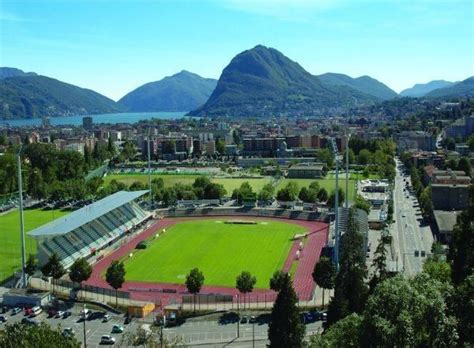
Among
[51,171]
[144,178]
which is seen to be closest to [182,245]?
[51,171]

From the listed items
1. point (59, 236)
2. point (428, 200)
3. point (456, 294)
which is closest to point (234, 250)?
point (59, 236)

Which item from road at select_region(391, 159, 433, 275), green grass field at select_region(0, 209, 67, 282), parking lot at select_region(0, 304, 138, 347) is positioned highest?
road at select_region(391, 159, 433, 275)

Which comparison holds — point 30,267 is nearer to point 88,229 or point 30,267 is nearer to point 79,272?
point 79,272

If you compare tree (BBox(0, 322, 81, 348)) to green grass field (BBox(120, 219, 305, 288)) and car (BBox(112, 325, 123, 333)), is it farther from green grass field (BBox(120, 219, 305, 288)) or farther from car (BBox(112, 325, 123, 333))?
green grass field (BBox(120, 219, 305, 288))

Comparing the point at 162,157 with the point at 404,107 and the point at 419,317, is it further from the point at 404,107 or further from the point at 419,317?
the point at 404,107

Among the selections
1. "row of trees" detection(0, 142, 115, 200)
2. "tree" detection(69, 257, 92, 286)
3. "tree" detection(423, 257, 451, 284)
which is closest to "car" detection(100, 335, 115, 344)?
"tree" detection(69, 257, 92, 286)

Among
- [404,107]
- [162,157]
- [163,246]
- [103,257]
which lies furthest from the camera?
[404,107]
